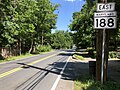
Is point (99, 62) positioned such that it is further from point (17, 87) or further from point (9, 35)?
point (9, 35)

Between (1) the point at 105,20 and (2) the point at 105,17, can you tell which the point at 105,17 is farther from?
(1) the point at 105,20

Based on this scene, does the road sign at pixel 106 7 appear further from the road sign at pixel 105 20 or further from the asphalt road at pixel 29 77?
the asphalt road at pixel 29 77

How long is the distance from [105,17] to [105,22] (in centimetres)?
20

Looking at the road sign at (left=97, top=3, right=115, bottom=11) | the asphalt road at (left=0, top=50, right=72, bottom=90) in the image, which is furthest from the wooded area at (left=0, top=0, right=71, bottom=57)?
the road sign at (left=97, top=3, right=115, bottom=11)

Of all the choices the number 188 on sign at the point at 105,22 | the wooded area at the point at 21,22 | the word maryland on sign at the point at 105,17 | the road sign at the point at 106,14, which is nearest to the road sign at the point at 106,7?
the word maryland on sign at the point at 105,17

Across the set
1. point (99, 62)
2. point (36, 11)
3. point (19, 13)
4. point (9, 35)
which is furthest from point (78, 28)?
point (99, 62)

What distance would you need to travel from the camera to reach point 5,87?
10617mm

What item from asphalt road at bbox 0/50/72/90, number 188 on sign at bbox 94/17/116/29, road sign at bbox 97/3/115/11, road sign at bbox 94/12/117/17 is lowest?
asphalt road at bbox 0/50/72/90

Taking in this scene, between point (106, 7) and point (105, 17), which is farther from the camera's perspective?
point (106, 7)

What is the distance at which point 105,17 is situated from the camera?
973 cm

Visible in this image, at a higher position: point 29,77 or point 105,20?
point 105,20

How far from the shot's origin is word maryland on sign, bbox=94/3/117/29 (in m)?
9.59

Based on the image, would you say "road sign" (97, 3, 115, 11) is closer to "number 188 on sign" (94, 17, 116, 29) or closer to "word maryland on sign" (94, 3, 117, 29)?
"word maryland on sign" (94, 3, 117, 29)

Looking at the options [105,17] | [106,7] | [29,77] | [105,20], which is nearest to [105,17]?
[105,17]
